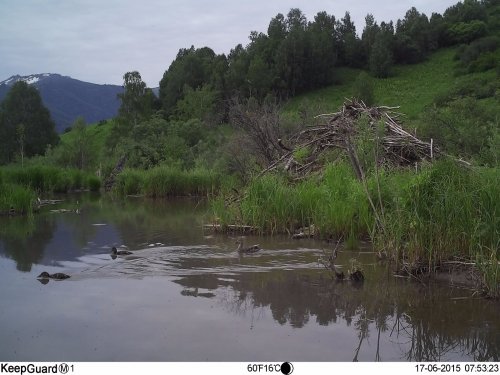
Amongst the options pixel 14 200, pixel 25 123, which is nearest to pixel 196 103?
pixel 25 123

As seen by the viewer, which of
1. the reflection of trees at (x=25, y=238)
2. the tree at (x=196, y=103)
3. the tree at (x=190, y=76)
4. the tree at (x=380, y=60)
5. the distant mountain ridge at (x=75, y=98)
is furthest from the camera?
the distant mountain ridge at (x=75, y=98)

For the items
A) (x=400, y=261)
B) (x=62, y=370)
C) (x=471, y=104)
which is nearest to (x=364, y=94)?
(x=471, y=104)

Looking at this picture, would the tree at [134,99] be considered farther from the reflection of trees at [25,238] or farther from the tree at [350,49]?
the reflection of trees at [25,238]

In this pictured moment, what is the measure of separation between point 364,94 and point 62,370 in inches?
1443

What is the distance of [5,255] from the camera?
8.72 meters

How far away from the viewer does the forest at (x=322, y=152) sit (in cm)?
672

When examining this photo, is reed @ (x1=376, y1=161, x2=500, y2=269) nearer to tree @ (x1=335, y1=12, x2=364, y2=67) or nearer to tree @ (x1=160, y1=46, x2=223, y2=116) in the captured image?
tree @ (x1=160, y1=46, x2=223, y2=116)

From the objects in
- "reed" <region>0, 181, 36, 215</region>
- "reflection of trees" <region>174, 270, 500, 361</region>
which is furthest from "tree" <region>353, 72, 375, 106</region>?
"reflection of trees" <region>174, 270, 500, 361</region>

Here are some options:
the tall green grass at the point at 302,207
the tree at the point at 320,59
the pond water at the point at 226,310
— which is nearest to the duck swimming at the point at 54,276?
the pond water at the point at 226,310

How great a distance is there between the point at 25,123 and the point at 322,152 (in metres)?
49.2

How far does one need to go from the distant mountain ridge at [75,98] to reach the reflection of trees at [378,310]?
386 feet

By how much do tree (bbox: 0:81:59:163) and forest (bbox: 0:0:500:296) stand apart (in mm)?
139

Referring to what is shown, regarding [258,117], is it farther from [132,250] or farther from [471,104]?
[132,250]

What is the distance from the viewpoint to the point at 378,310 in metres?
5.59
